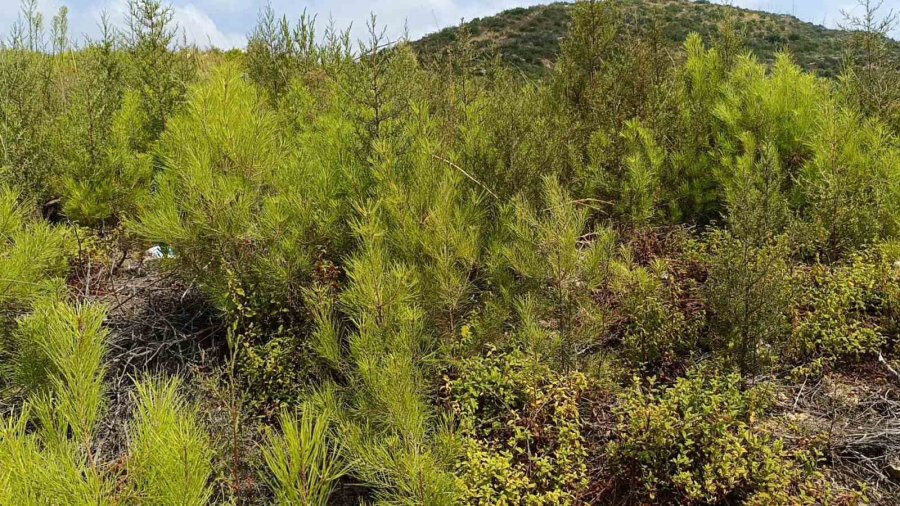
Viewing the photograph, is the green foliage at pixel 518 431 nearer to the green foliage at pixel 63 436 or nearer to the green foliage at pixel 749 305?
the green foliage at pixel 749 305

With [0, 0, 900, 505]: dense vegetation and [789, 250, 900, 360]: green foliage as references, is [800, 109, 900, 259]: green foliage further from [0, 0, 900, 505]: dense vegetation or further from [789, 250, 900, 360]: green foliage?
[789, 250, 900, 360]: green foliage

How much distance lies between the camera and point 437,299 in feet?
8.59

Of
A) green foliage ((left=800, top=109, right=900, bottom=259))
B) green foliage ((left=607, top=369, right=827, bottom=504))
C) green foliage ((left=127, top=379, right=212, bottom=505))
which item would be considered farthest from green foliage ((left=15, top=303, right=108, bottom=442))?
green foliage ((left=800, top=109, right=900, bottom=259))

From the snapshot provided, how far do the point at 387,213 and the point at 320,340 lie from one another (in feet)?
2.35

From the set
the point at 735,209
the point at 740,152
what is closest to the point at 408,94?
the point at 735,209

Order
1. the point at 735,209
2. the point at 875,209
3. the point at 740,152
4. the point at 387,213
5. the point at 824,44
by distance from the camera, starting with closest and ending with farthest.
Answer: the point at 387,213 < the point at 735,209 < the point at 875,209 < the point at 740,152 < the point at 824,44

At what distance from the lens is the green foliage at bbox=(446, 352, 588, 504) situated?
211 centimetres

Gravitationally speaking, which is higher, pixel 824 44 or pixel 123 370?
pixel 824 44

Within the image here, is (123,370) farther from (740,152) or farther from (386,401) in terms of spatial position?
(740,152)

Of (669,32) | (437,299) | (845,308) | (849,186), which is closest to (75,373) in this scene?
(437,299)

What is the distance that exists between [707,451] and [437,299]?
1307mm

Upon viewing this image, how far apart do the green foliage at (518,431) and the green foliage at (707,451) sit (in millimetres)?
223

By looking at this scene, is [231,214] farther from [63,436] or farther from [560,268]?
[560,268]

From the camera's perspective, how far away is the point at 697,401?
7.76ft
